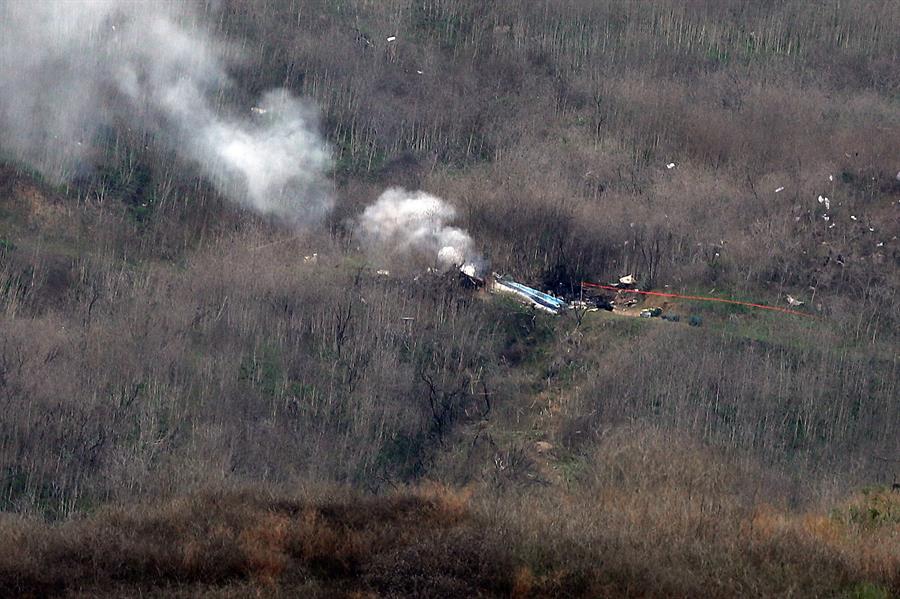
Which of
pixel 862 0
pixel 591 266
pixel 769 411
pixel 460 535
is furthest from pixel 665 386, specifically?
pixel 862 0

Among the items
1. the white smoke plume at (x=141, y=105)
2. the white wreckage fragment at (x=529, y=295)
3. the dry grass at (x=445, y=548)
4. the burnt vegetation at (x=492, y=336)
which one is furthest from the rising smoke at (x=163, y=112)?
the dry grass at (x=445, y=548)

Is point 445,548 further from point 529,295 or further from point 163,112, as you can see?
point 163,112

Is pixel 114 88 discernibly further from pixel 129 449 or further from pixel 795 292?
pixel 795 292

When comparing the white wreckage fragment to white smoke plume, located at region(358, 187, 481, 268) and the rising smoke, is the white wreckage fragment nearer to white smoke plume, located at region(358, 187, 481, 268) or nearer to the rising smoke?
white smoke plume, located at region(358, 187, 481, 268)

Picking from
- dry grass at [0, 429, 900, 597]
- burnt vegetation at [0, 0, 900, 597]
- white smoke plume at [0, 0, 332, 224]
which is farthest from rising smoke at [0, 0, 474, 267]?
dry grass at [0, 429, 900, 597]

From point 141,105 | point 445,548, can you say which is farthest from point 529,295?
point 445,548

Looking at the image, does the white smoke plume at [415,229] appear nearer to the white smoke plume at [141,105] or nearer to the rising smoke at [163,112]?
the rising smoke at [163,112]

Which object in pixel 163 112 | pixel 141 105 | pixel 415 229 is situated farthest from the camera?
pixel 163 112
